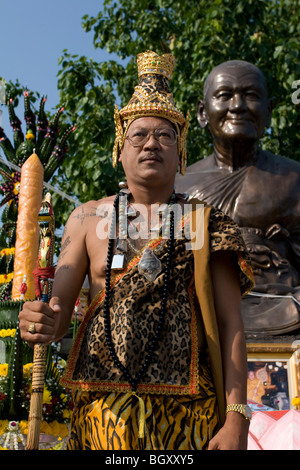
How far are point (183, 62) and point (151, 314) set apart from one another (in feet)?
30.8

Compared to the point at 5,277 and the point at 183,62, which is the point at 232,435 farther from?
the point at 183,62

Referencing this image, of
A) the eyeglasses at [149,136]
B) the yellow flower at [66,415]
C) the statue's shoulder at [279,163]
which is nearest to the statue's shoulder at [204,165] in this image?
the statue's shoulder at [279,163]

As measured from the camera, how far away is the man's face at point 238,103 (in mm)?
6273

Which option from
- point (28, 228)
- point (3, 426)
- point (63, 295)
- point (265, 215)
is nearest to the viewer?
point (63, 295)

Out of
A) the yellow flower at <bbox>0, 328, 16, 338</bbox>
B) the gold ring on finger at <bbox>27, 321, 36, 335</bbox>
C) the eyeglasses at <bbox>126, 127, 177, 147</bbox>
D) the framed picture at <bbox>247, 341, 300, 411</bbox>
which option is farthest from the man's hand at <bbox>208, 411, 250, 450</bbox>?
the framed picture at <bbox>247, 341, 300, 411</bbox>

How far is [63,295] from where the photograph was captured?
2127mm

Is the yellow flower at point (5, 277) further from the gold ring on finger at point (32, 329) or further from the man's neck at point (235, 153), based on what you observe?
the man's neck at point (235, 153)

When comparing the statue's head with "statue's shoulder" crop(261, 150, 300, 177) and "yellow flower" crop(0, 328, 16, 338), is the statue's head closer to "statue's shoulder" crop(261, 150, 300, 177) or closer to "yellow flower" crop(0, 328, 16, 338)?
"statue's shoulder" crop(261, 150, 300, 177)

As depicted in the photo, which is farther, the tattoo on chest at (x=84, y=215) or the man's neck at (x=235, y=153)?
the man's neck at (x=235, y=153)

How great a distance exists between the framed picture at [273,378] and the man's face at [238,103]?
2.58 m

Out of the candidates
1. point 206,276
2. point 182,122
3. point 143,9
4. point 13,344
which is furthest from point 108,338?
point 143,9

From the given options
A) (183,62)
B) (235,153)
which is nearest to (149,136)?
(235,153)

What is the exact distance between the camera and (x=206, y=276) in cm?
202

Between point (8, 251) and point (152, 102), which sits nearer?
point (152, 102)
